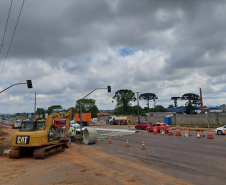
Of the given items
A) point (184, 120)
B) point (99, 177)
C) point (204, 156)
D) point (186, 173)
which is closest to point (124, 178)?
point (99, 177)

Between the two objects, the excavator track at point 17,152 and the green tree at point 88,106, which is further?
the green tree at point 88,106

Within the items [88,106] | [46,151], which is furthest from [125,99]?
[46,151]

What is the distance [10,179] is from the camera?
8609mm

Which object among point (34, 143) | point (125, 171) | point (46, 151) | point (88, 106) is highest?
point (88, 106)

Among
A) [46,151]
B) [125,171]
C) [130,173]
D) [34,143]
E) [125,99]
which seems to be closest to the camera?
[130,173]

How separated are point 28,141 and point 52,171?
3.94 metres

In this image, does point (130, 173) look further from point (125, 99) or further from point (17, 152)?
point (125, 99)

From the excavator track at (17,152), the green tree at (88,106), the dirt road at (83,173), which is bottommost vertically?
the dirt road at (83,173)

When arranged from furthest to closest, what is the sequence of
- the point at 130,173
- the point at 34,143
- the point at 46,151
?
1. the point at 46,151
2. the point at 34,143
3. the point at 130,173

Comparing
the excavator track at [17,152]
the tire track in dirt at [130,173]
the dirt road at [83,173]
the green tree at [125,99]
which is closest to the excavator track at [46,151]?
the dirt road at [83,173]

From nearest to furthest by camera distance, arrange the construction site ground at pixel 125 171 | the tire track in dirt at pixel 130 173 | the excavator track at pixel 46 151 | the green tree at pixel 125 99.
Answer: the tire track in dirt at pixel 130 173, the construction site ground at pixel 125 171, the excavator track at pixel 46 151, the green tree at pixel 125 99

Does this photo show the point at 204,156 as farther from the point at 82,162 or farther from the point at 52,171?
the point at 52,171

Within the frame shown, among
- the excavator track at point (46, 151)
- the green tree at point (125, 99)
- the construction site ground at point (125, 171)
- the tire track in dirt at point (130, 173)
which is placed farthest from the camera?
the green tree at point (125, 99)

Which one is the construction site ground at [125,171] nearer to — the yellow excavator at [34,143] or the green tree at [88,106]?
the yellow excavator at [34,143]
